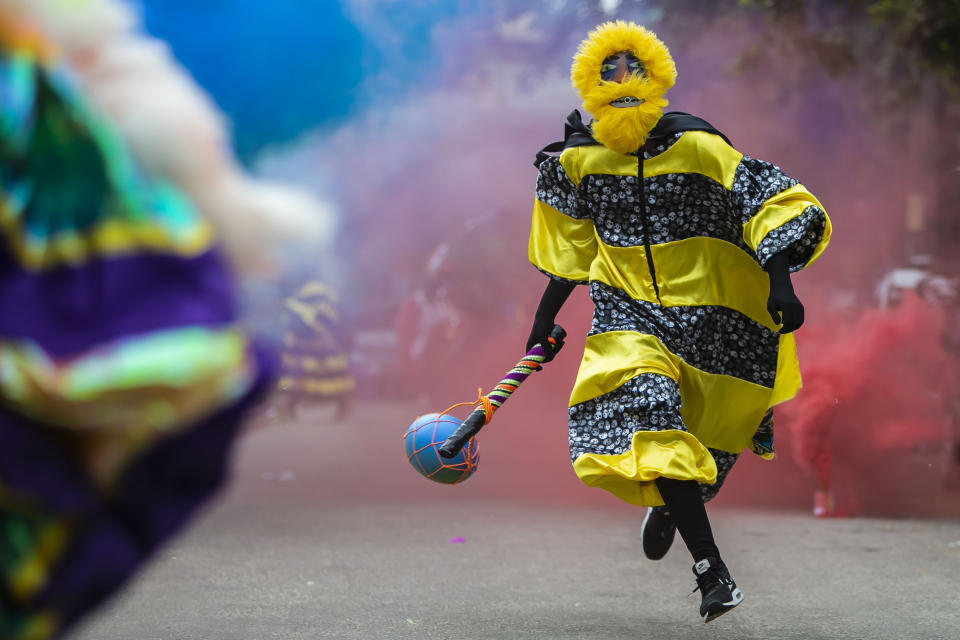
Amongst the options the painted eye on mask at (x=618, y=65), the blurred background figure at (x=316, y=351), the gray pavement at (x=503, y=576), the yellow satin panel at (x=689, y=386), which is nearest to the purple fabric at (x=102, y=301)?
the gray pavement at (x=503, y=576)

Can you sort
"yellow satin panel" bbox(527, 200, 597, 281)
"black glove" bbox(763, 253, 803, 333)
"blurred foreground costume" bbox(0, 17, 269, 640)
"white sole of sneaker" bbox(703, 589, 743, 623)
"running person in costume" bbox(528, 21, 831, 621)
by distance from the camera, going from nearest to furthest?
"blurred foreground costume" bbox(0, 17, 269, 640), "white sole of sneaker" bbox(703, 589, 743, 623), "black glove" bbox(763, 253, 803, 333), "running person in costume" bbox(528, 21, 831, 621), "yellow satin panel" bbox(527, 200, 597, 281)

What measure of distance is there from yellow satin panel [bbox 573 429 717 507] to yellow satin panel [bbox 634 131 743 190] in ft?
2.80

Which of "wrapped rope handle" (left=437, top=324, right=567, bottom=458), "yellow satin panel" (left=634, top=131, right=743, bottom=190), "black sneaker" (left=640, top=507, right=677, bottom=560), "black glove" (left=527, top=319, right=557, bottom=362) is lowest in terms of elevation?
"black sneaker" (left=640, top=507, right=677, bottom=560)

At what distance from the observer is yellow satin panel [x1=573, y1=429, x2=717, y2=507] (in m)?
3.38

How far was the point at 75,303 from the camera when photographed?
4.09 ft

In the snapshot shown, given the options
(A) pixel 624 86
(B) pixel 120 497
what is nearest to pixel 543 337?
(A) pixel 624 86

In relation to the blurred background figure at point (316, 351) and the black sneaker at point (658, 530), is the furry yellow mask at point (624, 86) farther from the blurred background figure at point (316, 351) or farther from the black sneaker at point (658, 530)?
the blurred background figure at point (316, 351)

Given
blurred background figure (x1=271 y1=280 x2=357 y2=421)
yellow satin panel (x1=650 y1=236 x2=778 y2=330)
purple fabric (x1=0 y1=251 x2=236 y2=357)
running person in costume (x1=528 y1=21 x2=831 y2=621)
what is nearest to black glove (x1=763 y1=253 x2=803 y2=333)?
running person in costume (x1=528 y1=21 x2=831 y2=621)

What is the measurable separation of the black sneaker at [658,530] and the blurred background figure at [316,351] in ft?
24.5

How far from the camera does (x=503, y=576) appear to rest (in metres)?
4.51

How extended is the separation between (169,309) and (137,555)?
1.09ft

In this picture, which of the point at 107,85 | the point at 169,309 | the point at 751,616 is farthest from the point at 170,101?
the point at 751,616

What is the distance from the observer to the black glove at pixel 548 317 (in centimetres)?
384

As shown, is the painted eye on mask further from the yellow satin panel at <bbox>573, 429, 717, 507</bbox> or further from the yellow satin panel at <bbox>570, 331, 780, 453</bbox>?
the yellow satin panel at <bbox>573, 429, 717, 507</bbox>
